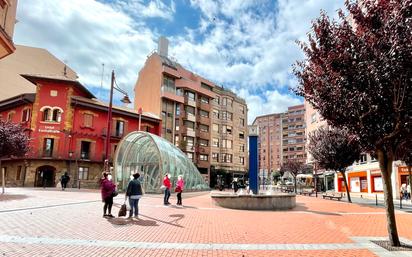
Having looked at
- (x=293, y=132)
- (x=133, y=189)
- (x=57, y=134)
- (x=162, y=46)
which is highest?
(x=162, y=46)

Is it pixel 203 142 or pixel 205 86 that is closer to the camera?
pixel 203 142

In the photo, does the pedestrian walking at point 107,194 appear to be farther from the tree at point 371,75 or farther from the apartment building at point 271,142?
the apartment building at point 271,142

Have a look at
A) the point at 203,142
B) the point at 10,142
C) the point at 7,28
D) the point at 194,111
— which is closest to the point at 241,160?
the point at 203,142

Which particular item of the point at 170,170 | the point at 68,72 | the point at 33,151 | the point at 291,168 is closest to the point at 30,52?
the point at 68,72

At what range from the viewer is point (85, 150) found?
37938mm

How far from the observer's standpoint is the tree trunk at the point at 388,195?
7.84 meters

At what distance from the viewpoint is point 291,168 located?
129 feet

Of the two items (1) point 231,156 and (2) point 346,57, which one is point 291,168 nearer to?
(1) point 231,156

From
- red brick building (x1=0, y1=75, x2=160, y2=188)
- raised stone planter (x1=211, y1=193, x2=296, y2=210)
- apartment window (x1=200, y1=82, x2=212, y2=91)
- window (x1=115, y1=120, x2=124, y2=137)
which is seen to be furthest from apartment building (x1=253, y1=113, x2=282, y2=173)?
raised stone planter (x1=211, y1=193, x2=296, y2=210)

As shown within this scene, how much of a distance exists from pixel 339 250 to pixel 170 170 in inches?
739

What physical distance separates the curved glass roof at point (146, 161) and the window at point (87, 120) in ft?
42.8

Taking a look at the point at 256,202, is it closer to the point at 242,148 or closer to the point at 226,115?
the point at 226,115

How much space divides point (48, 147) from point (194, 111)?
2493 cm

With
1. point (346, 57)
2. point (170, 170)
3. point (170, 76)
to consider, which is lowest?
point (170, 170)
